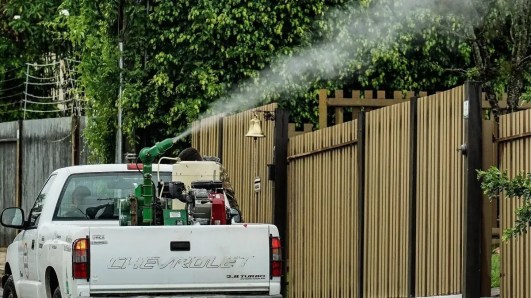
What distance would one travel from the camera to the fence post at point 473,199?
34.3 ft

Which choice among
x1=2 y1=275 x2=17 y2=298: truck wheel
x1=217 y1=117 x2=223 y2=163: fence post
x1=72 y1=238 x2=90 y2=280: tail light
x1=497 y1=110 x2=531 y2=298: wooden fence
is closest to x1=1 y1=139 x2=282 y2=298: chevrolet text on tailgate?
x1=72 y1=238 x2=90 y2=280: tail light

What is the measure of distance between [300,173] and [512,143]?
5.60 metres

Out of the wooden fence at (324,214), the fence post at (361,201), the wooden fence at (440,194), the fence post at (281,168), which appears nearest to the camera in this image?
the wooden fence at (440,194)

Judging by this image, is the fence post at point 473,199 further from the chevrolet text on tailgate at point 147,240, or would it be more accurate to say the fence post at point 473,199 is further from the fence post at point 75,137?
the fence post at point 75,137

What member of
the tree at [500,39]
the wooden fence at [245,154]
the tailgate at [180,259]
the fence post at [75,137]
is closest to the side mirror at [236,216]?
the tailgate at [180,259]

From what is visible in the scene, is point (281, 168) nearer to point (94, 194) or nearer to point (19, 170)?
point (94, 194)

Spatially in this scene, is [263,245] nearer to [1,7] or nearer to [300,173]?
[300,173]

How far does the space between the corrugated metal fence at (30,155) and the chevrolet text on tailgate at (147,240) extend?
13831mm

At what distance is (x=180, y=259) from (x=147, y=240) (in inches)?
11.8

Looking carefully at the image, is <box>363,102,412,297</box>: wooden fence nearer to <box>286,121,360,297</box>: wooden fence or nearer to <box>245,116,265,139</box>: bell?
<box>286,121,360,297</box>: wooden fence

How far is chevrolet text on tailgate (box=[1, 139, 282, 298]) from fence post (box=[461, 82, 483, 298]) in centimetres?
151

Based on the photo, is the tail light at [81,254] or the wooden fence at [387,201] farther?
the wooden fence at [387,201]

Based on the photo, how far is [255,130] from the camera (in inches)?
634

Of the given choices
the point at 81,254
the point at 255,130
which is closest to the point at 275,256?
the point at 81,254
